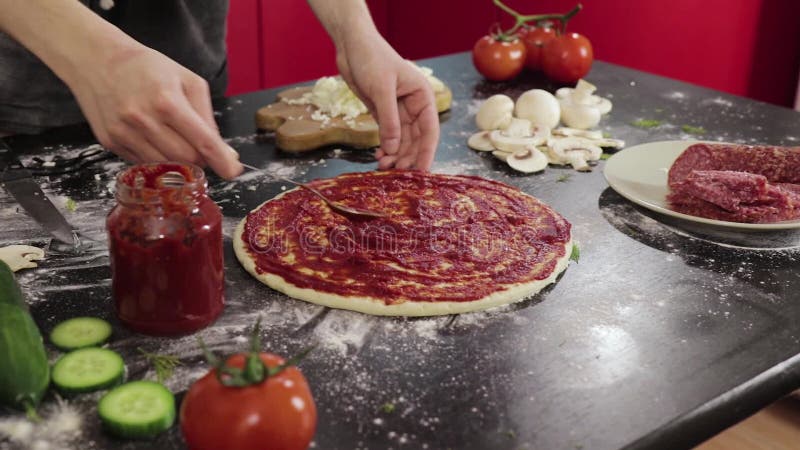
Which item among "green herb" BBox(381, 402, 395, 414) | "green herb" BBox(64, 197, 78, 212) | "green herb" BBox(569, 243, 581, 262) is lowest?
"green herb" BBox(569, 243, 581, 262)

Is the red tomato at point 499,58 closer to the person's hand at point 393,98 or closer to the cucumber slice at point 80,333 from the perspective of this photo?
the person's hand at point 393,98

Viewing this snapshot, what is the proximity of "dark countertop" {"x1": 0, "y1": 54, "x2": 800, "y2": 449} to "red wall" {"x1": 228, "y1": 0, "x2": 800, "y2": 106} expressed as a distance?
2.73m

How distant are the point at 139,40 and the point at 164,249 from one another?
5.08 feet

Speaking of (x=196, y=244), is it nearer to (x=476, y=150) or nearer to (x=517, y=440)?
(x=517, y=440)

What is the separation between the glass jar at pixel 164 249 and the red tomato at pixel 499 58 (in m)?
1.95

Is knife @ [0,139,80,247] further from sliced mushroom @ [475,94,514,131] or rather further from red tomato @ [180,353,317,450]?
sliced mushroom @ [475,94,514,131]

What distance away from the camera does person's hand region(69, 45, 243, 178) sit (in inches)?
65.9

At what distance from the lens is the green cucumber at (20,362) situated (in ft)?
4.51

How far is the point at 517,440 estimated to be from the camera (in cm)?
142

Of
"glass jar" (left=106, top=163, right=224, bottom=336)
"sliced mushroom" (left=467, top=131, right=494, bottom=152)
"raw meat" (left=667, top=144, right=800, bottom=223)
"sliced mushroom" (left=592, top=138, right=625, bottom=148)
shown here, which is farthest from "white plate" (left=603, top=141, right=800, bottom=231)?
"glass jar" (left=106, top=163, right=224, bottom=336)

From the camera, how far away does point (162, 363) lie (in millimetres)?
1585

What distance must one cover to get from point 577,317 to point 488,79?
185 cm

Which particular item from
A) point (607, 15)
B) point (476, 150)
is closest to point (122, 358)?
point (476, 150)

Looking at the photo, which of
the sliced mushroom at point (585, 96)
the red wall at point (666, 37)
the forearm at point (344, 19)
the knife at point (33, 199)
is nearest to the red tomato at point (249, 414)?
the knife at point (33, 199)
